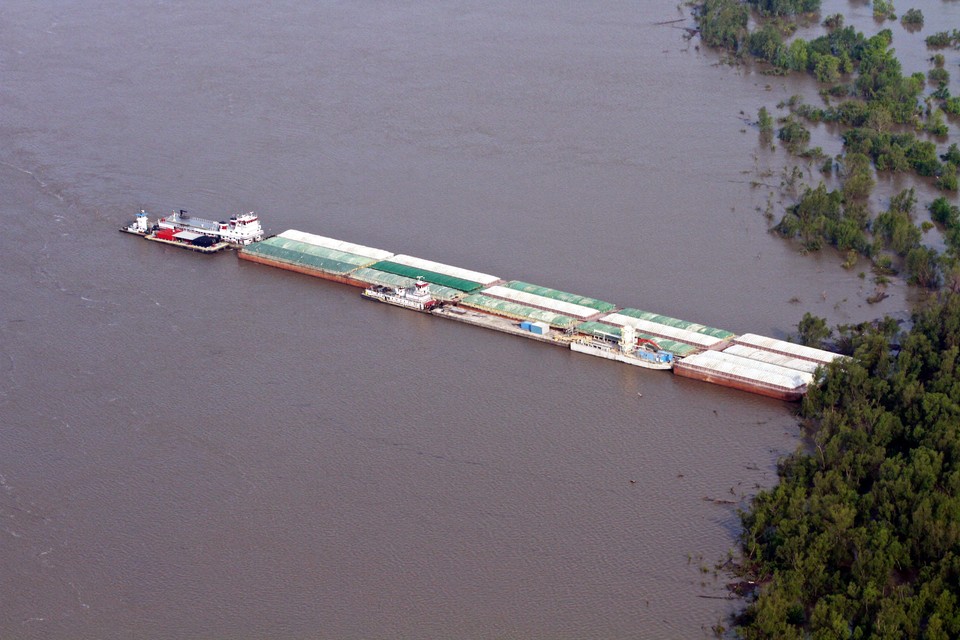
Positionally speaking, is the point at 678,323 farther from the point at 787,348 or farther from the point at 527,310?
the point at 527,310

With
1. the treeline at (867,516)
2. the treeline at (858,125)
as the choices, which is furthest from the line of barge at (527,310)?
the treeline at (858,125)

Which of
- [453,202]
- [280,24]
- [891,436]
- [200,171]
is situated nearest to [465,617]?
[891,436]

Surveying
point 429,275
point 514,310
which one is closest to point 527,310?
point 514,310

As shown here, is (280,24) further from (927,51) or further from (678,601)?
(678,601)

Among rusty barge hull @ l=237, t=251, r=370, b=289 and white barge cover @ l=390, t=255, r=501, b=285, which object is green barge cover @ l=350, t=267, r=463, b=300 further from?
white barge cover @ l=390, t=255, r=501, b=285

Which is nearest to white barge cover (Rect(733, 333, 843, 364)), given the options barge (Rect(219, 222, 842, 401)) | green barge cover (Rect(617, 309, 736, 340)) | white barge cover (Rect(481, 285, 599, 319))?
barge (Rect(219, 222, 842, 401))
